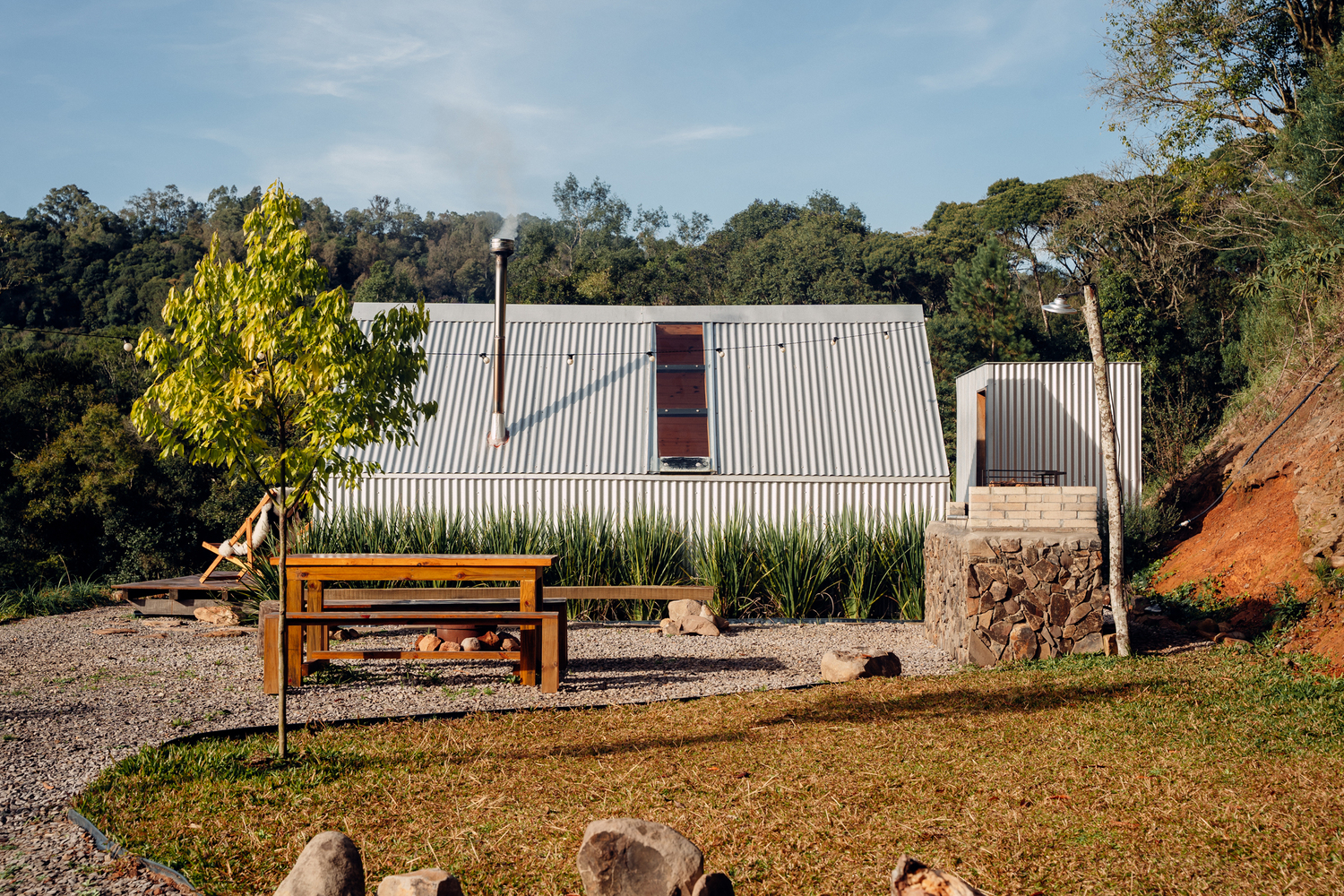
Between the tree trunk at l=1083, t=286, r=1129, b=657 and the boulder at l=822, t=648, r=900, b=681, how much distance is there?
1725 millimetres

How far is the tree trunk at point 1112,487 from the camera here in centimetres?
713

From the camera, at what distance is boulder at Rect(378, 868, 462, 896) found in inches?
108

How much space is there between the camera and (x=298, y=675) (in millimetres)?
6602

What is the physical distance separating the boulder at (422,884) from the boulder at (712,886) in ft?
2.33

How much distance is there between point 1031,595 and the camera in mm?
7391

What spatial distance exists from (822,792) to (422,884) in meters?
1.98

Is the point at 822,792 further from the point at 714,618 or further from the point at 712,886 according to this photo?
the point at 714,618

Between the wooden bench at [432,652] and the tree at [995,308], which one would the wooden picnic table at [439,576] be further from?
the tree at [995,308]

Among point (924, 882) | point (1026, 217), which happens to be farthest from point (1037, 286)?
point (924, 882)

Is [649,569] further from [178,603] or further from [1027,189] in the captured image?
[1027,189]

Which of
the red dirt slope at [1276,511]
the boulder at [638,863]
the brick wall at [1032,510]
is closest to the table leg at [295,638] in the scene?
the boulder at [638,863]

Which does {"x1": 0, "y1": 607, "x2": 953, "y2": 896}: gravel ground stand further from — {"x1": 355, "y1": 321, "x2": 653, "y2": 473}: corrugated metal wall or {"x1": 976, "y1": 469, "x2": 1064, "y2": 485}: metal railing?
{"x1": 976, "y1": 469, "x2": 1064, "y2": 485}: metal railing

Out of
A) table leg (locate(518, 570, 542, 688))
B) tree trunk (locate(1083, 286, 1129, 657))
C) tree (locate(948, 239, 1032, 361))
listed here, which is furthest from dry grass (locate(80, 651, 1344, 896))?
tree (locate(948, 239, 1032, 361))

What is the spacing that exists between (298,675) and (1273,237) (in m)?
15.7
